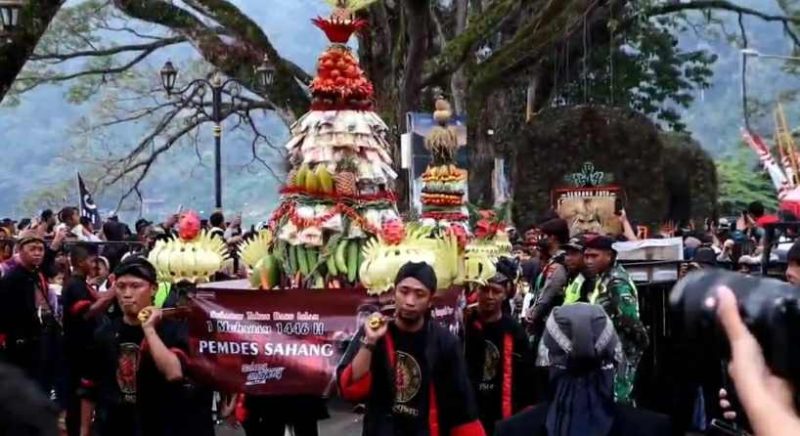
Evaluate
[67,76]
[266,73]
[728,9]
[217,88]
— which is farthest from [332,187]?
[728,9]

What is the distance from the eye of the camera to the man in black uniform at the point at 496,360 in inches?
349

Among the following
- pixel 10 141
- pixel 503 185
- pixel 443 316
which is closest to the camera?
pixel 443 316

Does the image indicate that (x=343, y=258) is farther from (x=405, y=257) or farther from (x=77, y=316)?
(x=77, y=316)

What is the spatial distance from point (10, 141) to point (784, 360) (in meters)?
80.4

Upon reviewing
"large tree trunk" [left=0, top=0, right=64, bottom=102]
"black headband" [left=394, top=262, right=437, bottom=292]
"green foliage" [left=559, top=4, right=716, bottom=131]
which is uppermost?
"green foliage" [left=559, top=4, right=716, bottom=131]

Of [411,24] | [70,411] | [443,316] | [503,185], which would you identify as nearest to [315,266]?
[443,316]

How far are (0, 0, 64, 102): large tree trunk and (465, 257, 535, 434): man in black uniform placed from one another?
5.84 metres

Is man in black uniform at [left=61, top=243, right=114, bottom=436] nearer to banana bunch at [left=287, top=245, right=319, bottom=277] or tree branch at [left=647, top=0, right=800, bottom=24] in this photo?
banana bunch at [left=287, top=245, right=319, bottom=277]

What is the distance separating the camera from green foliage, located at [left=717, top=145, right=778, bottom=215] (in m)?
53.7

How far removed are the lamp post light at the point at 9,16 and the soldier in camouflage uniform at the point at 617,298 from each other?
6.52 metres

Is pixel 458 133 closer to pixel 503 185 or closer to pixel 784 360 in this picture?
pixel 784 360

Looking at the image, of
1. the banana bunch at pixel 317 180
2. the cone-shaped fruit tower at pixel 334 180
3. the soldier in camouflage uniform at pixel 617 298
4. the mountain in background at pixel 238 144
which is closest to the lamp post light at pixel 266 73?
the cone-shaped fruit tower at pixel 334 180

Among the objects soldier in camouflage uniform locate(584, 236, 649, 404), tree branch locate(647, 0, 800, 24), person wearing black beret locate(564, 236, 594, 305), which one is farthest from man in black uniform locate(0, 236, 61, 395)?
tree branch locate(647, 0, 800, 24)

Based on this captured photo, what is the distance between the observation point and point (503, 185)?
2939cm
